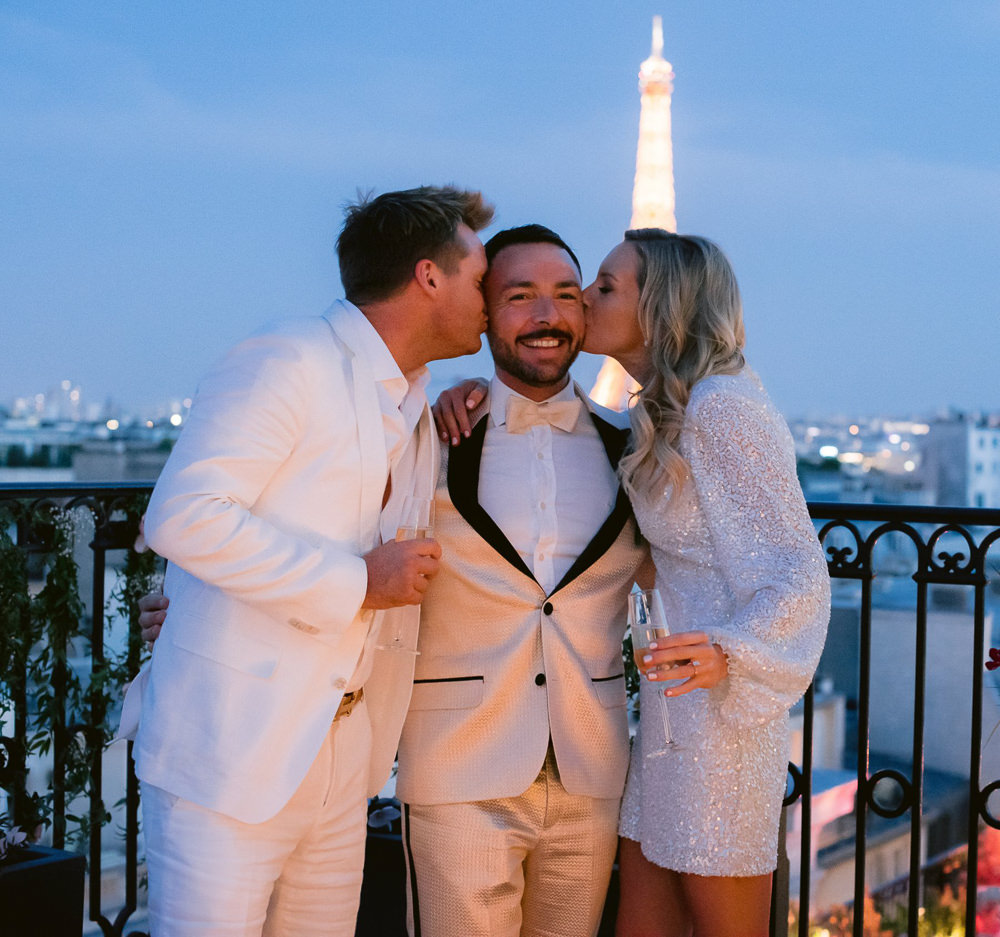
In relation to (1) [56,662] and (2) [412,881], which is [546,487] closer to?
(2) [412,881]

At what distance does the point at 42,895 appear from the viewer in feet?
9.80

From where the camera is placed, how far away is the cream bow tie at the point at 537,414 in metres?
2.79

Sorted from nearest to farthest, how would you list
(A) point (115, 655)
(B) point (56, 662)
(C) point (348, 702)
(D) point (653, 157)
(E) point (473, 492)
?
(C) point (348, 702), (E) point (473, 492), (B) point (56, 662), (A) point (115, 655), (D) point (653, 157)

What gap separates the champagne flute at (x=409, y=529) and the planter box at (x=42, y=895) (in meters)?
1.31

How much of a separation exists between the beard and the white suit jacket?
1.87 feet

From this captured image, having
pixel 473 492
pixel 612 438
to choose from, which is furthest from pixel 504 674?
pixel 612 438

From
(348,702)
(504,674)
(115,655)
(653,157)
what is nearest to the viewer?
(348,702)

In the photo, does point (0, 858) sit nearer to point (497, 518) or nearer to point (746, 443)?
point (497, 518)

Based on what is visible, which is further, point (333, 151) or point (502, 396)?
point (333, 151)

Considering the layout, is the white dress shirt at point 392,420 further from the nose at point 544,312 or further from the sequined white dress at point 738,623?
the sequined white dress at point 738,623

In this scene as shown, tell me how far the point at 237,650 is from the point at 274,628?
86mm

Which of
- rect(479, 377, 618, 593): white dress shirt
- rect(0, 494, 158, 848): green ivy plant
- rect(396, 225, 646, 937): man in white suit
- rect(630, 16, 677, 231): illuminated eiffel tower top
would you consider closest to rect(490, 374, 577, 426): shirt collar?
rect(479, 377, 618, 593): white dress shirt

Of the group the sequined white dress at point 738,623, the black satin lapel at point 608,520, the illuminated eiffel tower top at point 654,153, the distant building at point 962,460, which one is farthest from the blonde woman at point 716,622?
the distant building at point 962,460

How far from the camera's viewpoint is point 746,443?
7.77 feet
